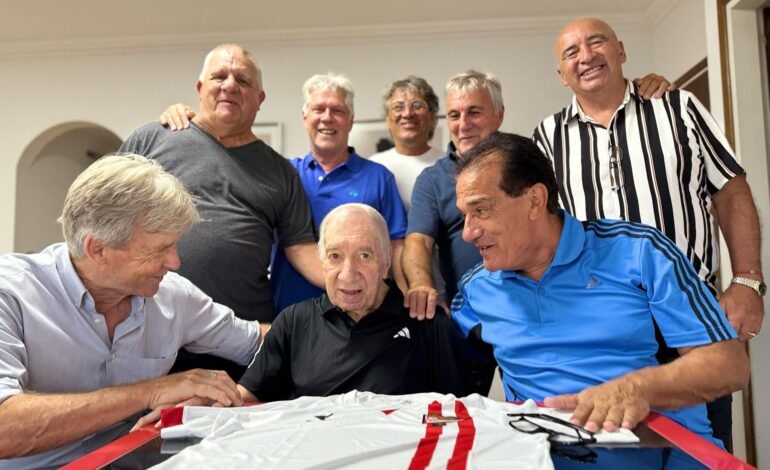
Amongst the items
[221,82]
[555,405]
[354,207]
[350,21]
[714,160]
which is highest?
[350,21]

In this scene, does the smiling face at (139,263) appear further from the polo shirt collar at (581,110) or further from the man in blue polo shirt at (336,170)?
the polo shirt collar at (581,110)

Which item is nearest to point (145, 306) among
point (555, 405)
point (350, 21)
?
point (555, 405)

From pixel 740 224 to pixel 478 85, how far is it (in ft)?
3.58

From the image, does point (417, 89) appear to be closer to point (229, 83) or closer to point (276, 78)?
point (229, 83)

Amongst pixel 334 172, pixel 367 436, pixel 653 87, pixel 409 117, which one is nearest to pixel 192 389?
pixel 367 436

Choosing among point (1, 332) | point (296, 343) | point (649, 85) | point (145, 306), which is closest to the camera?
point (1, 332)

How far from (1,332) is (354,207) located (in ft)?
3.10

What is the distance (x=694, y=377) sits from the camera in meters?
1.32

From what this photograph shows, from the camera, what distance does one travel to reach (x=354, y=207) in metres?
1.83

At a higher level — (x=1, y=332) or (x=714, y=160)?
(x=714, y=160)

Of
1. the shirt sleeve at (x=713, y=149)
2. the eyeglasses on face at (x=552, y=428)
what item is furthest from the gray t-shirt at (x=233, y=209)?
the shirt sleeve at (x=713, y=149)

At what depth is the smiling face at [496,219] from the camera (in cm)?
161

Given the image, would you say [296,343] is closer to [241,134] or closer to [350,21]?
[241,134]

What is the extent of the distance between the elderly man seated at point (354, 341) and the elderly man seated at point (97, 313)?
26cm
